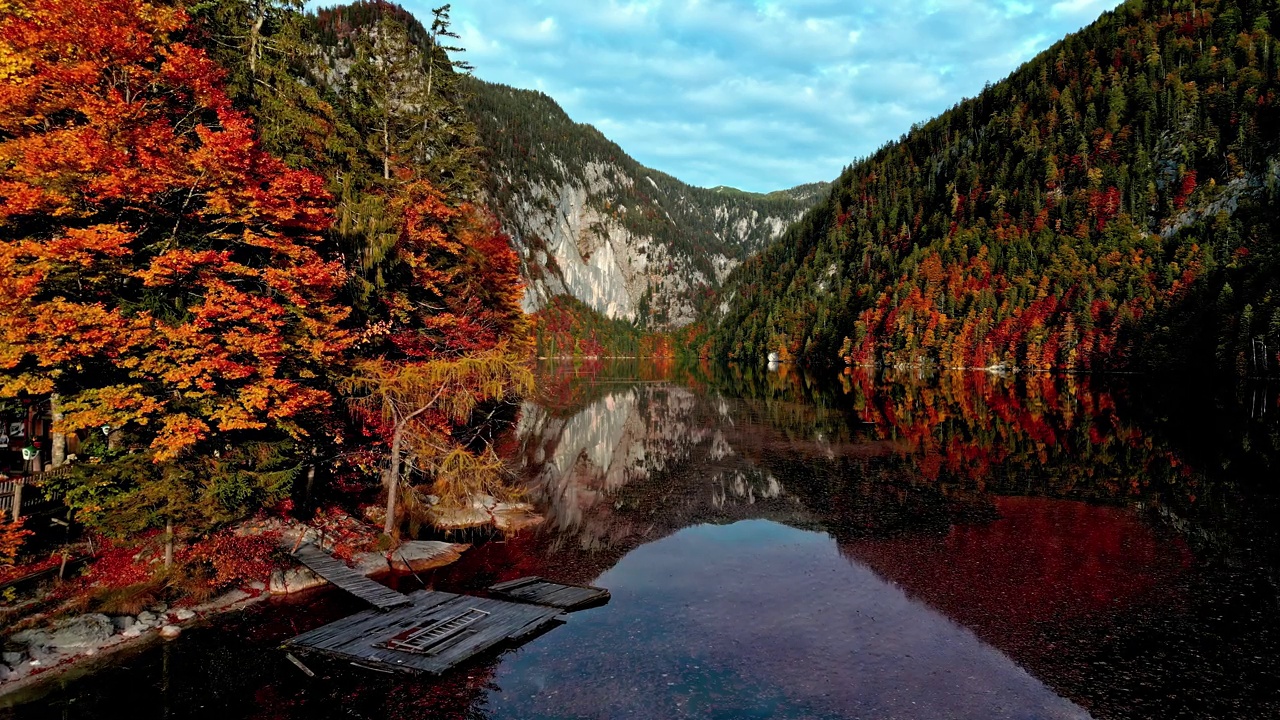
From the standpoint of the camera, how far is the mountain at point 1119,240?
347 ft

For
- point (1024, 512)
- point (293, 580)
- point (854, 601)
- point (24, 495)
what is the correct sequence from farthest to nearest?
point (1024, 512) → point (24, 495) → point (293, 580) → point (854, 601)

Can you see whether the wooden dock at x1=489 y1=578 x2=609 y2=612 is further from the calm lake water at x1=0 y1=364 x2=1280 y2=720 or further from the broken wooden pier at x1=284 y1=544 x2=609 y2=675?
the calm lake water at x1=0 y1=364 x2=1280 y2=720

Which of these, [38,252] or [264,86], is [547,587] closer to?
[38,252]

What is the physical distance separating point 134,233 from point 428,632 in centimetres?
1226

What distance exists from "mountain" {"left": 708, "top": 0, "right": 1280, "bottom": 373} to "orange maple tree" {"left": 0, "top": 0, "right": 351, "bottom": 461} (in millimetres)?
107291

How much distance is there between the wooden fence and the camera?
16.0 m

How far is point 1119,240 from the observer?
461 feet

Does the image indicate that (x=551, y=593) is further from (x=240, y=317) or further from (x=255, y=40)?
(x=255, y=40)

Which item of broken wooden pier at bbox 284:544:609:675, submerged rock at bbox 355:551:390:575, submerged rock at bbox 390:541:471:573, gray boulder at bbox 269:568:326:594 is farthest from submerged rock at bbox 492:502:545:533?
gray boulder at bbox 269:568:326:594

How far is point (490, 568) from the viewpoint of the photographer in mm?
19969

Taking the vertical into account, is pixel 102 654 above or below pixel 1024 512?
below

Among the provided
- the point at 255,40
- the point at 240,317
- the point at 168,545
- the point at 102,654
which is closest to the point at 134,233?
the point at 240,317

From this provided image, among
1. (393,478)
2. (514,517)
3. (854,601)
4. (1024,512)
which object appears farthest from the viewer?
(514,517)

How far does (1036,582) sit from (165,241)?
2625 centimetres
